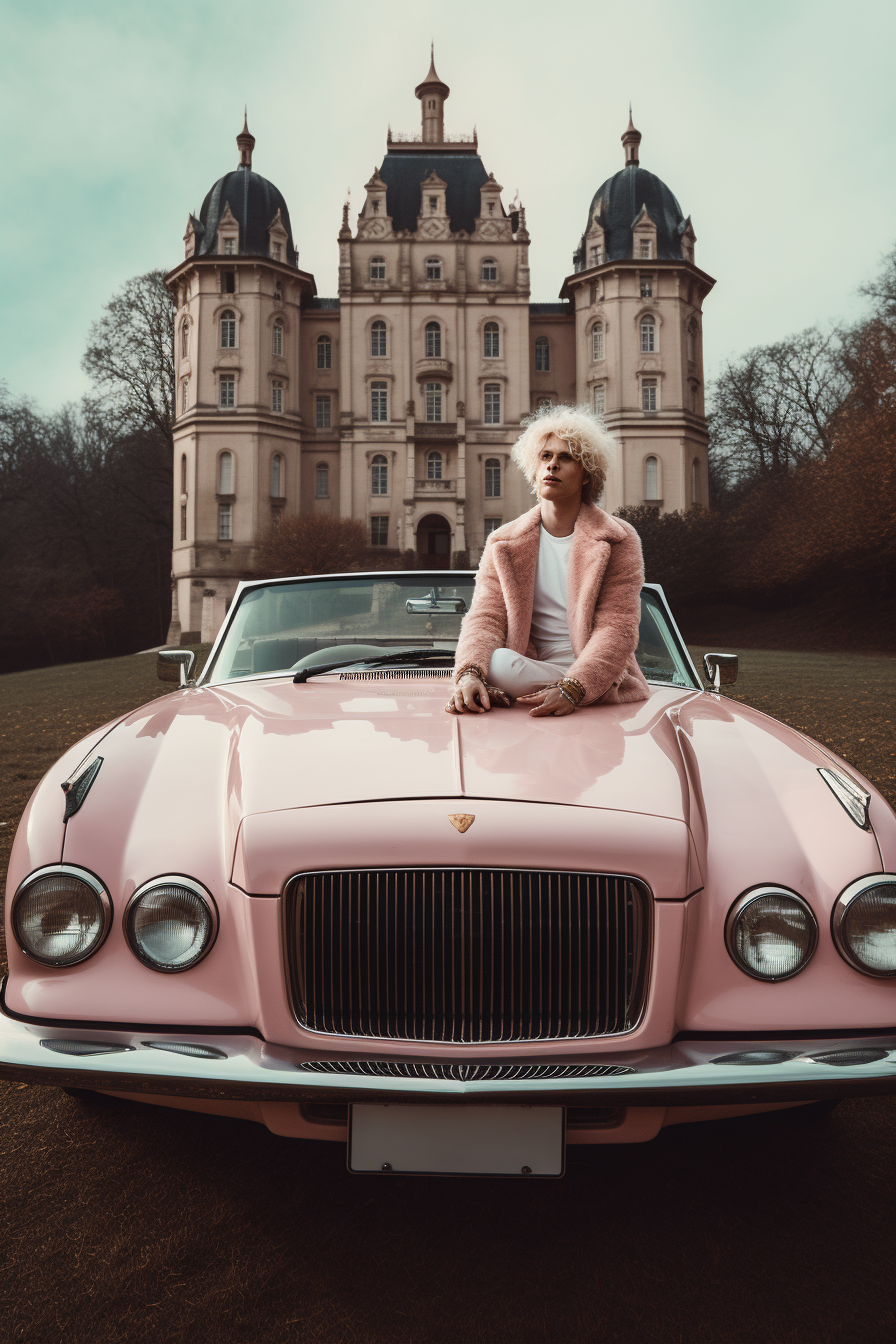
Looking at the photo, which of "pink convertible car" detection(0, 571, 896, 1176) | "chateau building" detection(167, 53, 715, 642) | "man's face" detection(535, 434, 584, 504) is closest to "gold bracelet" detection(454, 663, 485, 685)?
"man's face" detection(535, 434, 584, 504)

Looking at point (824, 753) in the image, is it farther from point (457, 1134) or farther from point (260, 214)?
point (260, 214)

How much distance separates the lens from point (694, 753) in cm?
240

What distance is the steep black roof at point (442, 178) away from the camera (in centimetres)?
5372

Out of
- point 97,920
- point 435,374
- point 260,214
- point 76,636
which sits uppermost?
point 260,214

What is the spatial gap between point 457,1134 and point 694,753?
3.47 ft

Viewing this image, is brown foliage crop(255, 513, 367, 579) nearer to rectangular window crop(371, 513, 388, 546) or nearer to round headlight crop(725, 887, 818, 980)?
rectangular window crop(371, 513, 388, 546)

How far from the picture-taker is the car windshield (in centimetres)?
367

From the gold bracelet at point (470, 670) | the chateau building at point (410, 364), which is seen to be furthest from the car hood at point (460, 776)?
the chateau building at point (410, 364)

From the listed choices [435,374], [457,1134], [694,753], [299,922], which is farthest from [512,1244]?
[435,374]

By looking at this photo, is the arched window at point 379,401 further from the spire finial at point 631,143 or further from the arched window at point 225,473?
the spire finial at point 631,143

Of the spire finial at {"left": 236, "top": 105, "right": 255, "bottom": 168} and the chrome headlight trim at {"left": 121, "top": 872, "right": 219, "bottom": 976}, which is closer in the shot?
the chrome headlight trim at {"left": 121, "top": 872, "right": 219, "bottom": 976}

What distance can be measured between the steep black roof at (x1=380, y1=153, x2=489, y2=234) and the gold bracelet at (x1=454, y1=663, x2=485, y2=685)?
55595 mm

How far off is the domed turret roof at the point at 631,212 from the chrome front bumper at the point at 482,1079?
55.2 meters

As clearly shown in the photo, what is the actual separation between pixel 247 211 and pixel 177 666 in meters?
55.0
